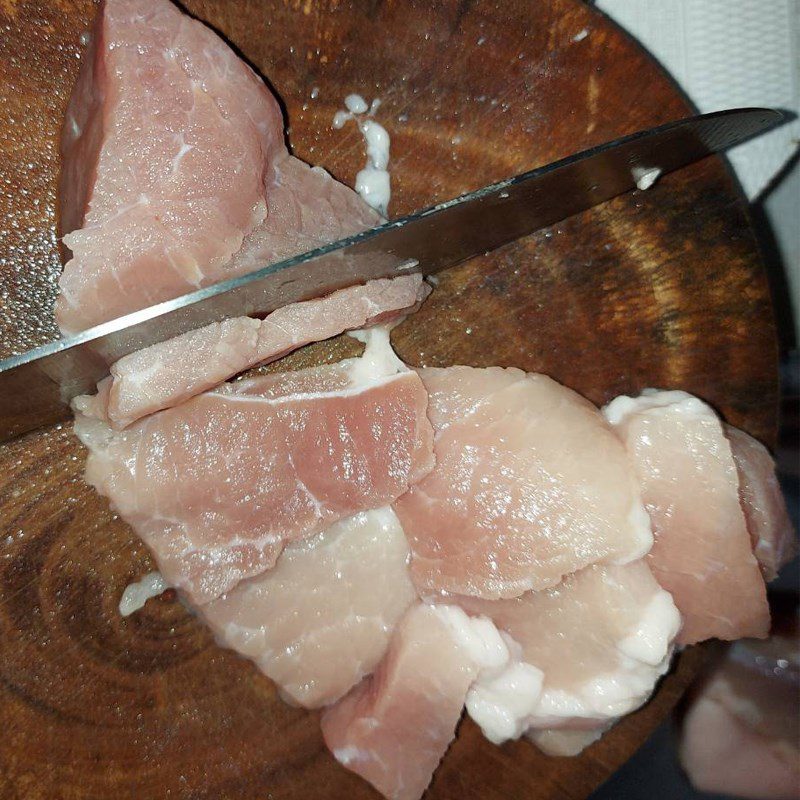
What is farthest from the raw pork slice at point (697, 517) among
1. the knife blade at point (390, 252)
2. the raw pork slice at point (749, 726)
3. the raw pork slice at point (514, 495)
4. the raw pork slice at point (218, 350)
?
the raw pork slice at point (218, 350)

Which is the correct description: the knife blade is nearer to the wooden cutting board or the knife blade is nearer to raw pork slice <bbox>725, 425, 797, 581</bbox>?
the wooden cutting board

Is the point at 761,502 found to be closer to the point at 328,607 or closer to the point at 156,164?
the point at 328,607

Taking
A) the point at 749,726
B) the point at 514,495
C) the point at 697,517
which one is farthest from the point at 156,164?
the point at 749,726

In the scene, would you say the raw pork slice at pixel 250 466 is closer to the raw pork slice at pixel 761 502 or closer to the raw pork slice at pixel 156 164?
the raw pork slice at pixel 156 164

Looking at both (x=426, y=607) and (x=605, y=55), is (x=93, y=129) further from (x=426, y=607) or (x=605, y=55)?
(x=426, y=607)

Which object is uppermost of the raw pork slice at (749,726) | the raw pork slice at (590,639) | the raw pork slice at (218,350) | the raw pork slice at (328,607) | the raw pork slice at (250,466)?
the raw pork slice at (218,350)

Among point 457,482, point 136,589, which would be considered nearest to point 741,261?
point 457,482

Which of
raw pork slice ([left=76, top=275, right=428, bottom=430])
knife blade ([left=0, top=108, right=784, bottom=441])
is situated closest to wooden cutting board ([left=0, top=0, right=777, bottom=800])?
knife blade ([left=0, top=108, right=784, bottom=441])
